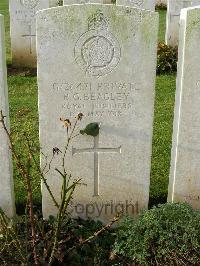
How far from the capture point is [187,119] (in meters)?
4.04

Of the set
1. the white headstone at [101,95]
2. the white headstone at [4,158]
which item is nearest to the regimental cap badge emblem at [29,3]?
the white headstone at [4,158]

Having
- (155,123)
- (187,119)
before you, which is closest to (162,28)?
(155,123)

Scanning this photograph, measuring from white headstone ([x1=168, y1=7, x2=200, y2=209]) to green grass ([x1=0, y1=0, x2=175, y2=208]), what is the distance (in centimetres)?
48

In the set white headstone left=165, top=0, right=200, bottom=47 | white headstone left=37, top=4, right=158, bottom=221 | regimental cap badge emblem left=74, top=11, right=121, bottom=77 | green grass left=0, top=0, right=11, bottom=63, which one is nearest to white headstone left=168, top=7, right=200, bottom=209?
white headstone left=37, top=4, right=158, bottom=221

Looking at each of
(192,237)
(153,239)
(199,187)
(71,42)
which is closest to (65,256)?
(153,239)

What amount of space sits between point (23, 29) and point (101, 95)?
564 cm

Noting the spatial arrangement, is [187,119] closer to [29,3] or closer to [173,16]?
[29,3]

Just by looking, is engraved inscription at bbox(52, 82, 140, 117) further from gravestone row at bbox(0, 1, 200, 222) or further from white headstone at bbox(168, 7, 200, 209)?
white headstone at bbox(168, 7, 200, 209)

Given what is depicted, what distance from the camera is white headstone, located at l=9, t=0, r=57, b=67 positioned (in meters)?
8.91

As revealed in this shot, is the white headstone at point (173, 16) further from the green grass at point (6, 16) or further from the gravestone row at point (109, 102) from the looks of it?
the gravestone row at point (109, 102)

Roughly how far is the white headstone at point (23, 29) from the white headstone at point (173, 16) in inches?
90.9

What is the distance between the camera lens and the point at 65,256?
12.2 ft

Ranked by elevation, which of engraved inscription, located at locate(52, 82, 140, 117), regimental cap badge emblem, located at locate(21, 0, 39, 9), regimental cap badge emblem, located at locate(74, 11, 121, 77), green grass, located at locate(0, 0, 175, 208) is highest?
regimental cap badge emblem, located at locate(21, 0, 39, 9)

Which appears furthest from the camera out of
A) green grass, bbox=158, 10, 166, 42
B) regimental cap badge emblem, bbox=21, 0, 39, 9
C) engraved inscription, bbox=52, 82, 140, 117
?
green grass, bbox=158, 10, 166, 42
